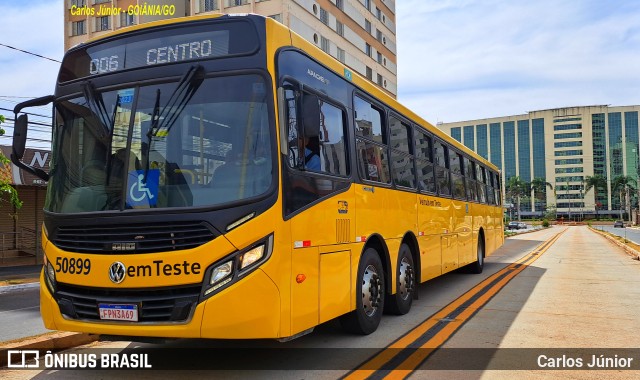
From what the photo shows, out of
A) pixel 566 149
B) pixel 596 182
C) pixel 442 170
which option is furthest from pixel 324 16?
pixel 566 149

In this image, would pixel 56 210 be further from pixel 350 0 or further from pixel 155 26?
pixel 350 0

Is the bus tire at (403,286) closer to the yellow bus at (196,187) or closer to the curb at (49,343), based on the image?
the yellow bus at (196,187)

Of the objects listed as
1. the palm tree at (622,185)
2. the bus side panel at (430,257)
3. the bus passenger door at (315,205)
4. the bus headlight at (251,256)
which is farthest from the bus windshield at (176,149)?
the palm tree at (622,185)

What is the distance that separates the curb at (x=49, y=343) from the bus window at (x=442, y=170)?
6645 mm

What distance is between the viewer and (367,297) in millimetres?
6750

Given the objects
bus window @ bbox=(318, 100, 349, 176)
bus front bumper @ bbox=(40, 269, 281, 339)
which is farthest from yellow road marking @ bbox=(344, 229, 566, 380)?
bus window @ bbox=(318, 100, 349, 176)

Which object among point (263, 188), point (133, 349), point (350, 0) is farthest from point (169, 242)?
point (350, 0)

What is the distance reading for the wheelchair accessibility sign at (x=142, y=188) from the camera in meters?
4.86

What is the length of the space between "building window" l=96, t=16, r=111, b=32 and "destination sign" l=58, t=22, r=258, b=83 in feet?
177

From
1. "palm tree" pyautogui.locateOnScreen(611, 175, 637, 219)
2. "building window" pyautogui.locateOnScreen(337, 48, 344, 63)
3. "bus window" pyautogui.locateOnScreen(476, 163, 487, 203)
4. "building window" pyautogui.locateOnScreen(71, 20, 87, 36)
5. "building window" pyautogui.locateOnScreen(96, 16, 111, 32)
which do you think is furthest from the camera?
"palm tree" pyautogui.locateOnScreen(611, 175, 637, 219)

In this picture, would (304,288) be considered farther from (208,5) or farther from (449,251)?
(208,5)

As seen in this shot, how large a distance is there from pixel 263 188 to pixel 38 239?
23583mm

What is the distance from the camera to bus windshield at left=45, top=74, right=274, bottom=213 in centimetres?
482

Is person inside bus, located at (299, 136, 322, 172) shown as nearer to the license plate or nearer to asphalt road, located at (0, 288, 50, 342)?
the license plate
